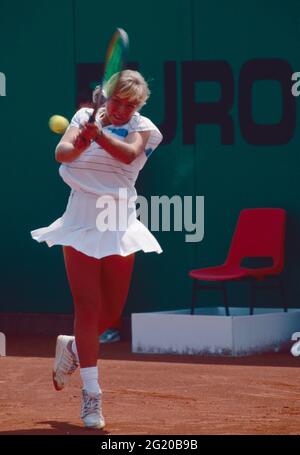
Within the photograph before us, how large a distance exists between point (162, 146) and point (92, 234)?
5.13 meters

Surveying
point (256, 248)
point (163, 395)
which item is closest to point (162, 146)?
point (256, 248)

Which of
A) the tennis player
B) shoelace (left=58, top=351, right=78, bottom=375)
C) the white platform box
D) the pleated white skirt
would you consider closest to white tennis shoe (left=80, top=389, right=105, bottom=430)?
the tennis player

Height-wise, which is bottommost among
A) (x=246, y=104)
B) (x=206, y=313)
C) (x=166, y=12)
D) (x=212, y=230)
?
(x=206, y=313)

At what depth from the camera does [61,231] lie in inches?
252

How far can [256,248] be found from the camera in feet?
35.3

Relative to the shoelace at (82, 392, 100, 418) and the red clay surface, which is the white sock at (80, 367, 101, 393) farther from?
the red clay surface

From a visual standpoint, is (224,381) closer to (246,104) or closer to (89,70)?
(246,104)

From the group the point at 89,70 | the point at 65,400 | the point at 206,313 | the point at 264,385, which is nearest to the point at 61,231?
the point at 65,400

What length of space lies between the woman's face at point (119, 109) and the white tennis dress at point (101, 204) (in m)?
0.04

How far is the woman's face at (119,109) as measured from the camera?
632 centimetres

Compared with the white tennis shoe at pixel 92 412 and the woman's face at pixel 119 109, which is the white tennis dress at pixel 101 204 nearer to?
the woman's face at pixel 119 109

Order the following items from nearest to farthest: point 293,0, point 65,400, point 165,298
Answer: point 65,400
point 293,0
point 165,298

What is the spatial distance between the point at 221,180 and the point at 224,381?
311 centimetres

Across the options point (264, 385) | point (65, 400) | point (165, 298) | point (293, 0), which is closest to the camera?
point (65, 400)
